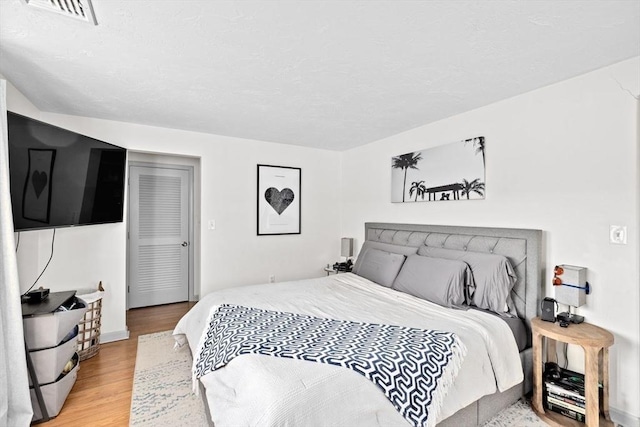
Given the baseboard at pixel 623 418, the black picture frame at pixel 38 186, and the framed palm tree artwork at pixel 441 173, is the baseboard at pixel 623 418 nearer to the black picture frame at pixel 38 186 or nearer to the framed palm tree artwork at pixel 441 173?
the framed palm tree artwork at pixel 441 173

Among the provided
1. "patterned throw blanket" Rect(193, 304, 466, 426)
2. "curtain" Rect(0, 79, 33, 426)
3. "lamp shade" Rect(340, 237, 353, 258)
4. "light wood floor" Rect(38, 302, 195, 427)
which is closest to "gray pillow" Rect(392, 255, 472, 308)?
"patterned throw blanket" Rect(193, 304, 466, 426)

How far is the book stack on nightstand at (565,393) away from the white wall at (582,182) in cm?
15

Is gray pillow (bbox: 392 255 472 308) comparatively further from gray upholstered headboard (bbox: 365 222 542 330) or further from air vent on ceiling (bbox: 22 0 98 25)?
air vent on ceiling (bbox: 22 0 98 25)

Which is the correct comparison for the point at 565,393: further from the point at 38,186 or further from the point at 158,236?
the point at 158,236

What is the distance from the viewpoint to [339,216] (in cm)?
481

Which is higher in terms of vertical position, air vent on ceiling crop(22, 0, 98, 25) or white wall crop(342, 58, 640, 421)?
air vent on ceiling crop(22, 0, 98, 25)

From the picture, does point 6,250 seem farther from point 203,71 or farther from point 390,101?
point 390,101

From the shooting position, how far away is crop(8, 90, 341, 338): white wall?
10.0ft

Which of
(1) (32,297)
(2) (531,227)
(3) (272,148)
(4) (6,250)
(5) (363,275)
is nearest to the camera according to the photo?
(4) (6,250)

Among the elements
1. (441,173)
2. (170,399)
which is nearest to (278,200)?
(441,173)

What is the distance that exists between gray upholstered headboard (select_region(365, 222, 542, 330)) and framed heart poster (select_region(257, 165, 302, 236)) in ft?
5.97

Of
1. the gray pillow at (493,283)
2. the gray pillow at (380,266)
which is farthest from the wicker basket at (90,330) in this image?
the gray pillow at (493,283)

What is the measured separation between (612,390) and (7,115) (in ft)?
14.1

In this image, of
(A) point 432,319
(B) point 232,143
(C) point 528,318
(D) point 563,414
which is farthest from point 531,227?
(B) point 232,143
